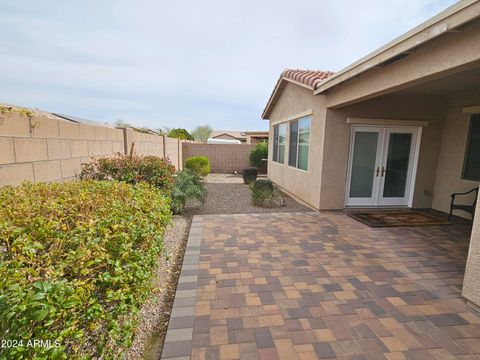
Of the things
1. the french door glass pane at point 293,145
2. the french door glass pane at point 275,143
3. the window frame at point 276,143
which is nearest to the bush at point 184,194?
the french door glass pane at point 293,145

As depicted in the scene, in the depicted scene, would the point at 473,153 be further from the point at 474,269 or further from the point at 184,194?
the point at 184,194

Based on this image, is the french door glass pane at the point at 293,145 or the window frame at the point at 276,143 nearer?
the french door glass pane at the point at 293,145

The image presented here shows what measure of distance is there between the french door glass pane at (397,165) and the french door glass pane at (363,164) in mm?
481

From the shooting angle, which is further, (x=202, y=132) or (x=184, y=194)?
(x=202, y=132)

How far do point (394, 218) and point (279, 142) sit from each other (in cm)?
598

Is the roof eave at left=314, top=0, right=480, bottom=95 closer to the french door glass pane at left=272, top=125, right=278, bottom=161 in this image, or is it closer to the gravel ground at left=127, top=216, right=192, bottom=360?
the gravel ground at left=127, top=216, right=192, bottom=360

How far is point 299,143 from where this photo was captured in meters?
8.43

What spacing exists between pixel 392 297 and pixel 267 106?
33.6ft

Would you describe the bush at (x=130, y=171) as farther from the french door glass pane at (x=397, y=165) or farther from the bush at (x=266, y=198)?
the french door glass pane at (x=397, y=165)

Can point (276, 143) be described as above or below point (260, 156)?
above

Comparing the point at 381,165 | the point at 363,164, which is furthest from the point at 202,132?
the point at 381,165

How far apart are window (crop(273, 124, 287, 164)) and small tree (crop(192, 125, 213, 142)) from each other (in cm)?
3395

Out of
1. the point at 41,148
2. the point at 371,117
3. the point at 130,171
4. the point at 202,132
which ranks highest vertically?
the point at 202,132

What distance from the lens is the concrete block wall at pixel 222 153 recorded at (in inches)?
669
